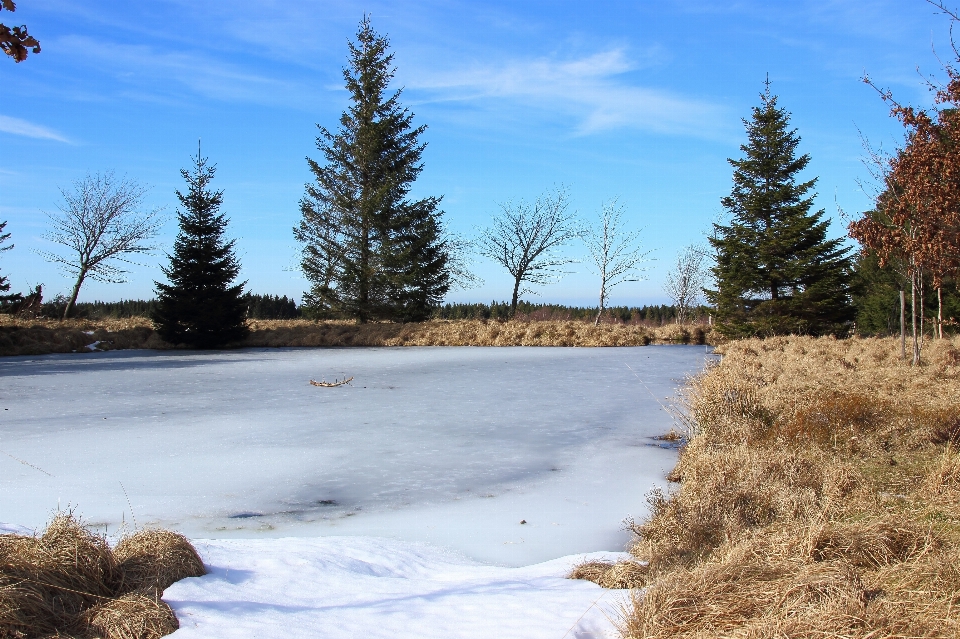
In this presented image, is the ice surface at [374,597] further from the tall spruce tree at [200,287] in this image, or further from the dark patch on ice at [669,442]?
the tall spruce tree at [200,287]

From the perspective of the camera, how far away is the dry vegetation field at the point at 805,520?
266 centimetres

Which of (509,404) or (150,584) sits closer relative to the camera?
(150,584)

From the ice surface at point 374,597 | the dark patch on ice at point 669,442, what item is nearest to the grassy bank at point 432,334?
the dark patch on ice at point 669,442

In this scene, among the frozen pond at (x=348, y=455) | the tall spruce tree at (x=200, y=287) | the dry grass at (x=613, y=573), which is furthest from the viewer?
the tall spruce tree at (x=200, y=287)

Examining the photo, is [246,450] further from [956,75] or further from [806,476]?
[956,75]

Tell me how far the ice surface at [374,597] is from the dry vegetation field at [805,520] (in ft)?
0.93

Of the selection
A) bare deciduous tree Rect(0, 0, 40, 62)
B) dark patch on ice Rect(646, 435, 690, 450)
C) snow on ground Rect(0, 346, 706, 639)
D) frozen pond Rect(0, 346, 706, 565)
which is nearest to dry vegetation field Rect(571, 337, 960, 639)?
dark patch on ice Rect(646, 435, 690, 450)

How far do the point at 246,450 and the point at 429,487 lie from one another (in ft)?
7.47

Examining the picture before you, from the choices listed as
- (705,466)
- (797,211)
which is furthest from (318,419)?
(797,211)

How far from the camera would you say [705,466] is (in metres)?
5.40

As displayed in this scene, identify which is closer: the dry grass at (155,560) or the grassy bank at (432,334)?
the dry grass at (155,560)

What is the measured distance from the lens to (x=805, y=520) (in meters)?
4.06

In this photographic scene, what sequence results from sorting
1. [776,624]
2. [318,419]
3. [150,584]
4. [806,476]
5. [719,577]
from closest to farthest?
1. [776,624]
2. [719,577]
3. [150,584]
4. [806,476]
5. [318,419]

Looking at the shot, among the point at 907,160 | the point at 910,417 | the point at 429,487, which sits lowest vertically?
the point at 429,487
